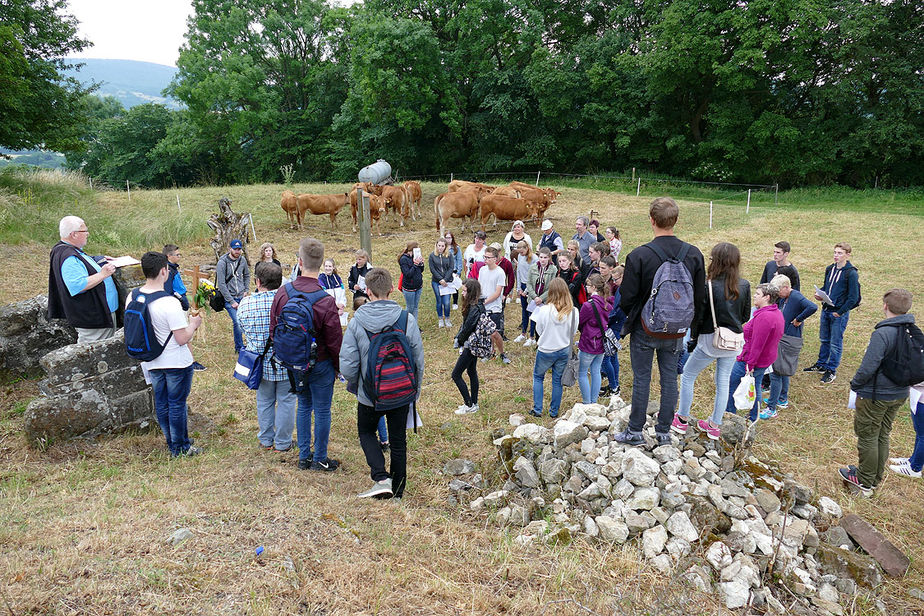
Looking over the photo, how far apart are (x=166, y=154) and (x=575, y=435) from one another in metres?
39.3

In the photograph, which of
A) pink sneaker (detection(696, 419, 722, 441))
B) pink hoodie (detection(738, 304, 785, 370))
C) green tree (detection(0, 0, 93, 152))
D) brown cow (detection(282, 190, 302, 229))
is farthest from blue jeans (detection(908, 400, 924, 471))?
green tree (detection(0, 0, 93, 152))

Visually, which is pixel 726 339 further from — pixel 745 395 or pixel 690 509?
pixel 690 509

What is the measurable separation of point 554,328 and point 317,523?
296 centimetres

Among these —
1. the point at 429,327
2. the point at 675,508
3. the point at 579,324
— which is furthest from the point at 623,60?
the point at 675,508

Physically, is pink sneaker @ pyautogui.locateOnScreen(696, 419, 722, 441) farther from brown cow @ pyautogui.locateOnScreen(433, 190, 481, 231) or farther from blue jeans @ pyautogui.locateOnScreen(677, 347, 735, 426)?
brown cow @ pyautogui.locateOnScreen(433, 190, 481, 231)

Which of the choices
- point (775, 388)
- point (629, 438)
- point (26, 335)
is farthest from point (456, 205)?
point (629, 438)

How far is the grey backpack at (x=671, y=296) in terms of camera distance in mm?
3641

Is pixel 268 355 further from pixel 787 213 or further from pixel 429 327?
pixel 787 213

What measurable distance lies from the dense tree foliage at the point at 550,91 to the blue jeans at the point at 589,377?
72.9 ft

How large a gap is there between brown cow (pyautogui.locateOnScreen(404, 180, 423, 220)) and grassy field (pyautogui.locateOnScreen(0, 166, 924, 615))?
1074 centimetres

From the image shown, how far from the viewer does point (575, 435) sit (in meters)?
4.55

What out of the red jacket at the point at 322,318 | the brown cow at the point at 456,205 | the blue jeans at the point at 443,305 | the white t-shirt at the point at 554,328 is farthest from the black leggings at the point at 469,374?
the brown cow at the point at 456,205

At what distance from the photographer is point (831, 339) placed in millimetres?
7059

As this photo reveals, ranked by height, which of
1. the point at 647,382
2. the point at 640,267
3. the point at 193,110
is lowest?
the point at 647,382
